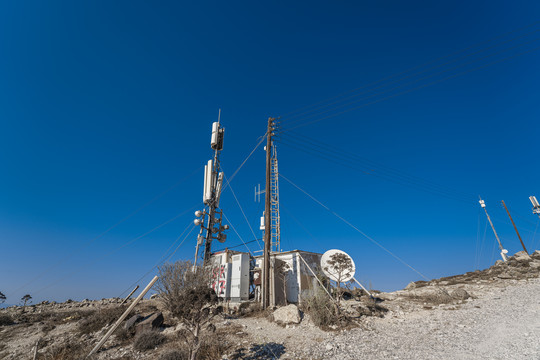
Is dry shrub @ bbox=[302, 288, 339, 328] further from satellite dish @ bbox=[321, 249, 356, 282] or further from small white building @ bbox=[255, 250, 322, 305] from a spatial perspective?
small white building @ bbox=[255, 250, 322, 305]

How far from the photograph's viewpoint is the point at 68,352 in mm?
10961

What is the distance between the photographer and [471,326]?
1028 centimetres

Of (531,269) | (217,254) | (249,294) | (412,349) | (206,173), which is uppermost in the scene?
(206,173)

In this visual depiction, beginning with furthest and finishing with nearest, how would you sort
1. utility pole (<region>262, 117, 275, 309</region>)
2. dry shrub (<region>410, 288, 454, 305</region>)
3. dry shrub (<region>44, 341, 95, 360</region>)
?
dry shrub (<region>410, 288, 454, 305</region>), utility pole (<region>262, 117, 275, 309</region>), dry shrub (<region>44, 341, 95, 360</region>)

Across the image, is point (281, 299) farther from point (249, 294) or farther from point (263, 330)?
point (263, 330)

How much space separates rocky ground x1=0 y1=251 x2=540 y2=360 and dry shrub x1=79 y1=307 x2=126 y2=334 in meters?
0.06

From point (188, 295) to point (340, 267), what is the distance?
31.9 feet

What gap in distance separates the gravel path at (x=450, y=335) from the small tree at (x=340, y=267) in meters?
2.91

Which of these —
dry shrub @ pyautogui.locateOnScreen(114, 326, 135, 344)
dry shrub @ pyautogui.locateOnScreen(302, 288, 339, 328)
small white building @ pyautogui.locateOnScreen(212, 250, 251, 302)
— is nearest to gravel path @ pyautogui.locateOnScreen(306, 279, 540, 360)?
dry shrub @ pyautogui.locateOnScreen(302, 288, 339, 328)

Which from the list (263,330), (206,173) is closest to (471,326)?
(263,330)

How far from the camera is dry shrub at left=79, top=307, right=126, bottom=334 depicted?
560 inches

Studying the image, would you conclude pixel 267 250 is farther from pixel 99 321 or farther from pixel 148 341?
pixel 99 321

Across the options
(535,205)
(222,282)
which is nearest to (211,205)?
(222,282)

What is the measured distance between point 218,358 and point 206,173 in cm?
1842
